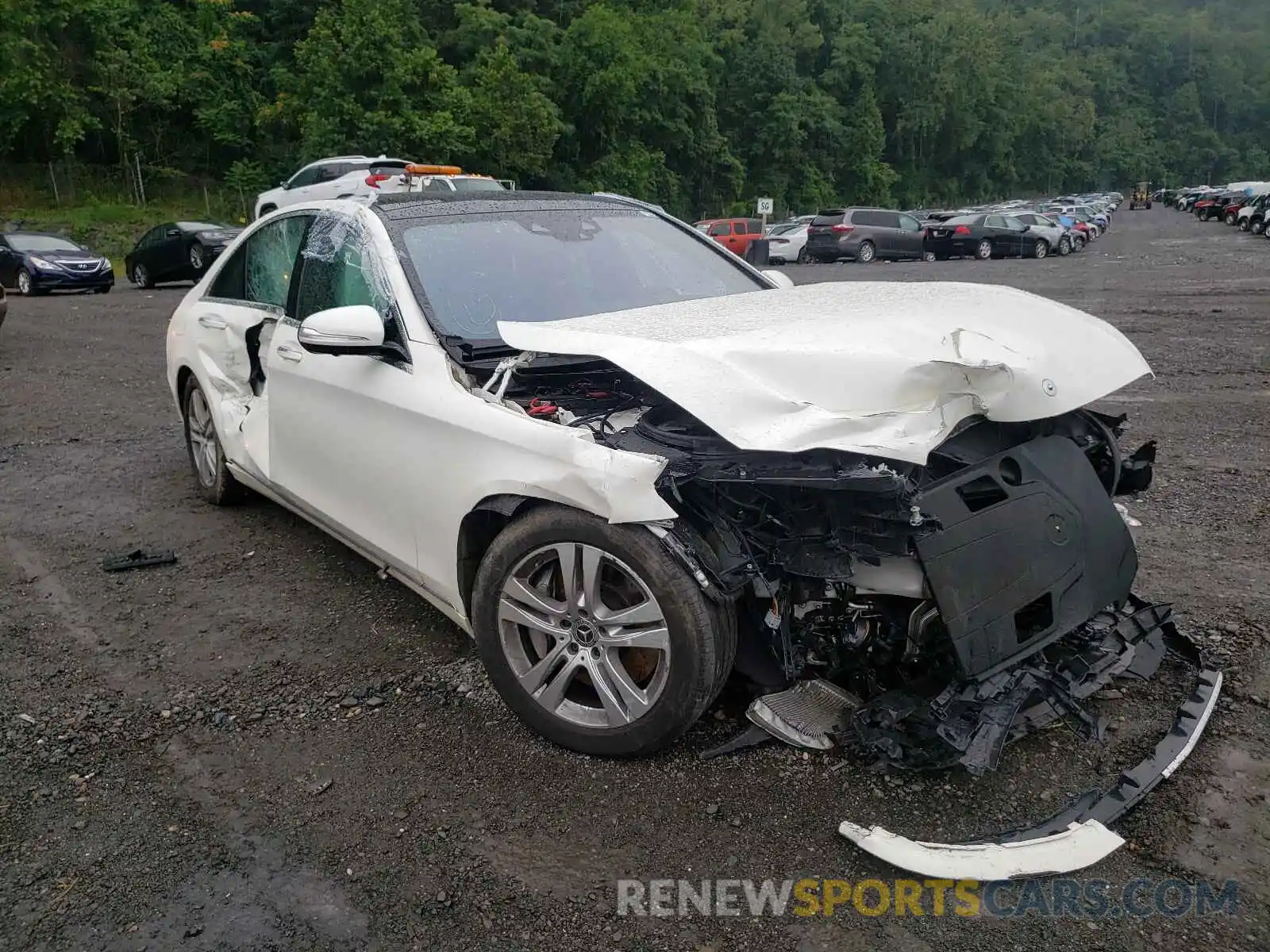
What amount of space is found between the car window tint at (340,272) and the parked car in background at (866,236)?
90.6 ft

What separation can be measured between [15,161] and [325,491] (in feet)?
145

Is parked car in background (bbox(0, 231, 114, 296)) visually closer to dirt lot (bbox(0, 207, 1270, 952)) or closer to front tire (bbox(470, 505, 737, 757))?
dirt lot (bbox(0, 207, 1270, 952))

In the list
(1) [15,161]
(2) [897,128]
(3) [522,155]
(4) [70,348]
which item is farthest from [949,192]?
(4) [70,348]

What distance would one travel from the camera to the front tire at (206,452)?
17.2 ft

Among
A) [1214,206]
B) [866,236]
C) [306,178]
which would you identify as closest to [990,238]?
[866,236]

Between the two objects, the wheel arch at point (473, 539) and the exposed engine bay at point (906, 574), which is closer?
the exposed engine bay at point (906, 574)

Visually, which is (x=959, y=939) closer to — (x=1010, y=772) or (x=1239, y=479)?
(x=1010, y=772)

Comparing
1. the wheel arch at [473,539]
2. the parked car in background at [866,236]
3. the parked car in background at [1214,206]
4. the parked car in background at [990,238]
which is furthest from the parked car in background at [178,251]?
the parked car in background at [1214,206]

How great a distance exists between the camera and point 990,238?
29078mm

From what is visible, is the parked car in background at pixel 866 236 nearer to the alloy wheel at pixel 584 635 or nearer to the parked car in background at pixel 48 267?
the parked car in background at pixel 48 267

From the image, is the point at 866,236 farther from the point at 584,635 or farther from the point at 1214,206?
A: the point at 1214,206

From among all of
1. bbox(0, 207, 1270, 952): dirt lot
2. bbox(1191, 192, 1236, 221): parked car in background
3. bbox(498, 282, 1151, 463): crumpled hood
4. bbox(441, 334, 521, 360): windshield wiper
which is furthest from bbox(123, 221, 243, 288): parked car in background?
bbox(1191, 192, 1236, 221): parked car in background

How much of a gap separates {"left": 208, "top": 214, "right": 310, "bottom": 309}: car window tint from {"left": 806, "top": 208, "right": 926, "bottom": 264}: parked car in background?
88.4ft

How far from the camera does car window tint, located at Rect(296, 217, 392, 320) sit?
3.71m
